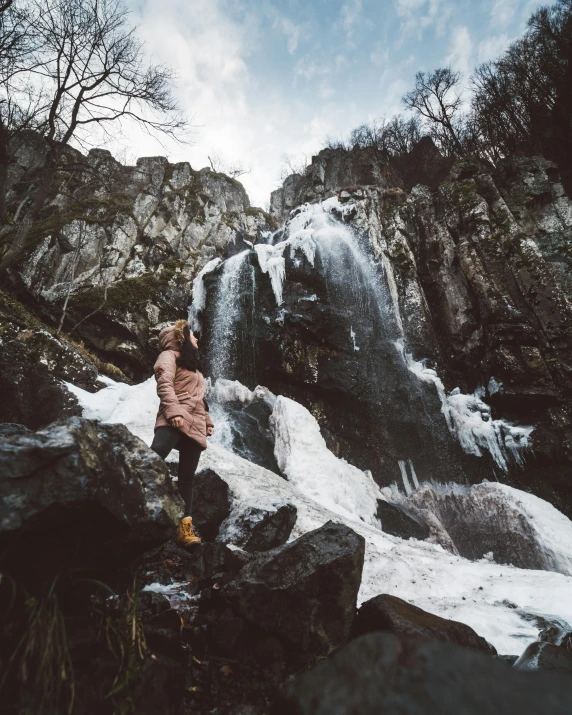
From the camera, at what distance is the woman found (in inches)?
123

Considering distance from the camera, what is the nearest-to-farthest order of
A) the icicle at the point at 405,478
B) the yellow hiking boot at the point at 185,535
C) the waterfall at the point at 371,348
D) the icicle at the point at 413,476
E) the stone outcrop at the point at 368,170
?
the yellow hiking boot at the point at 185,535, the icicle at the point at 405,478, the icicle at the point at 413,476, the waterfall at the point at 371,348, the stone outcrop at the point at 368,170

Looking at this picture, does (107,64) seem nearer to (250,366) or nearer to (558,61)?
(250,366)

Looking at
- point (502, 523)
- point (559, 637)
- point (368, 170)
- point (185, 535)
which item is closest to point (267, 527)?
point (185, 535)

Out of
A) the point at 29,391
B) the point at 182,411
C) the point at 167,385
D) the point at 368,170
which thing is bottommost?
the point at 182,411

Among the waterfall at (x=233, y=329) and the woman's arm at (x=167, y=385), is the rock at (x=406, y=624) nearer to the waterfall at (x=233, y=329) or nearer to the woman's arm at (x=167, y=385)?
the woman's arm at (x=167, y=385)

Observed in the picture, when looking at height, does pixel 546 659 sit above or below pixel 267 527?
below

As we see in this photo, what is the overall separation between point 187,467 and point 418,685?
2.60 meters

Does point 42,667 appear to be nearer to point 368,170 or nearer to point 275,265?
point 275,265

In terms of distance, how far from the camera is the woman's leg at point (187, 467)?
3.15 metres

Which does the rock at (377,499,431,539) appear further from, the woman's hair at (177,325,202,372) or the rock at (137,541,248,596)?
the woman's hair at (177,325,202,372)

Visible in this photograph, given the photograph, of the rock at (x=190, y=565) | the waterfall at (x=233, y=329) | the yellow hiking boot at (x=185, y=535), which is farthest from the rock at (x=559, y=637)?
the waterfall at (x=233, y=329)

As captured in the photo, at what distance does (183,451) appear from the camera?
323 cm

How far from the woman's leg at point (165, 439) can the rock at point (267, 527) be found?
1640 mm

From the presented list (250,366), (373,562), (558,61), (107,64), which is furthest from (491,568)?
(558,61)
